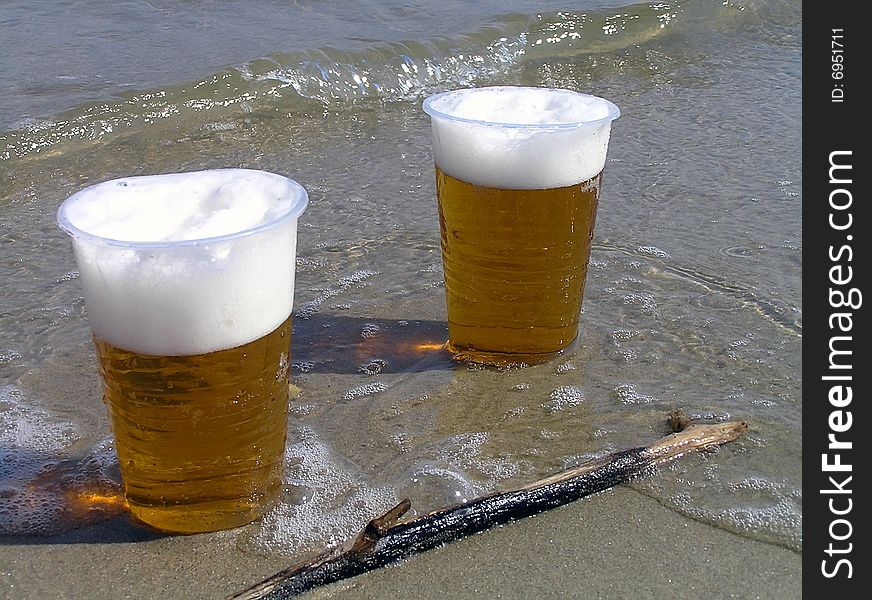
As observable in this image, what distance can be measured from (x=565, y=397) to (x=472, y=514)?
70cm

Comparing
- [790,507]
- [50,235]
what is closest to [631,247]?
[790,507]

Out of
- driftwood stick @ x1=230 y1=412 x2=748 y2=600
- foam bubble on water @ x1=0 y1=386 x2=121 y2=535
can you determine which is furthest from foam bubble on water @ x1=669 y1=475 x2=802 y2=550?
foam bubble on water @ x1=0 y1=386 x2=121 y2=535

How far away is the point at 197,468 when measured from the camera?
207cm

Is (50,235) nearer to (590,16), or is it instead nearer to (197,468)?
(197,468)

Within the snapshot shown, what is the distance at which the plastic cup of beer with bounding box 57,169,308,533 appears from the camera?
1.87 metres

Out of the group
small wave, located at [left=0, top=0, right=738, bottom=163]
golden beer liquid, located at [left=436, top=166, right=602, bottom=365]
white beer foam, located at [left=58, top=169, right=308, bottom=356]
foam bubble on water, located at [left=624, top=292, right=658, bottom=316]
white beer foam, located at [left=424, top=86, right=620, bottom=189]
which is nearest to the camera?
white beer foam, located at [left=58, top=169, right=308, bottom=356]

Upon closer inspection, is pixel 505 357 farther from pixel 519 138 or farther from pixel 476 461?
pixel 519 138

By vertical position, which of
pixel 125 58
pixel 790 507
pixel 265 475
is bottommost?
pixel 790 507

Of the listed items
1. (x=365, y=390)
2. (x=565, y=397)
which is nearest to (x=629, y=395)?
(x=565, y=397)

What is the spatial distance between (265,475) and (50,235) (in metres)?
2.14

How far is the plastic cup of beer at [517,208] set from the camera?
261 cm

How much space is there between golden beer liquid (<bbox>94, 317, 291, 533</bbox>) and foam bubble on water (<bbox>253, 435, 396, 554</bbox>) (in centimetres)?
7

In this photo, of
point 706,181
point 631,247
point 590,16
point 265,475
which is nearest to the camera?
point 265,475

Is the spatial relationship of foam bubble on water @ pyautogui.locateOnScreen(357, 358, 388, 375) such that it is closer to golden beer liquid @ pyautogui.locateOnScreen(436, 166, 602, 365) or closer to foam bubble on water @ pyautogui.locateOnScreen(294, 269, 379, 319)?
golden beer liquid @ pyautogui.locateOnScreen(436, 166, 602, 365)
